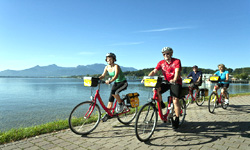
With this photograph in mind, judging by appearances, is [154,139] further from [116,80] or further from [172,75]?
[116,80]

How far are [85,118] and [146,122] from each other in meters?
1.71

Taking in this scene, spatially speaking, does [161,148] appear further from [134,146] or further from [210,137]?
[210,137]

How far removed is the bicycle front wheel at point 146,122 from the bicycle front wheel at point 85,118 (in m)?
1.35

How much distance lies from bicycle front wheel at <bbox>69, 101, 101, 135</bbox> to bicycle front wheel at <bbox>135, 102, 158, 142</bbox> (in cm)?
135

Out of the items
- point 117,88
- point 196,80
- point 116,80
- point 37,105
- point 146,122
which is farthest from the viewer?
point 37,105

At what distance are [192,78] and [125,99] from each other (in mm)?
5703

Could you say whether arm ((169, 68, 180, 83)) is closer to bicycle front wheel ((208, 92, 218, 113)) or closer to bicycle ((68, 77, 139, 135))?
bicycle ((68, 77, 139, 135))

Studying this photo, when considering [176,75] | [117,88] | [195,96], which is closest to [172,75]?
[176,75]

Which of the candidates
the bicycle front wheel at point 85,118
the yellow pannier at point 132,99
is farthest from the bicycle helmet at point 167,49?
the bicycle front wheel at point 85,118

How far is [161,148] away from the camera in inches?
151

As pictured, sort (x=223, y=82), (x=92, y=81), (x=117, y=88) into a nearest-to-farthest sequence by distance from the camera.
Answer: (x=92, y=81) < (x=117, y=88) < (x=223, y=82)

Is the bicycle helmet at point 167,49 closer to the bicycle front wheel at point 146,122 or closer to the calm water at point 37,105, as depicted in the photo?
the bicycle front wheel at point 146,122

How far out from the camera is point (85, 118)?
4.97 m

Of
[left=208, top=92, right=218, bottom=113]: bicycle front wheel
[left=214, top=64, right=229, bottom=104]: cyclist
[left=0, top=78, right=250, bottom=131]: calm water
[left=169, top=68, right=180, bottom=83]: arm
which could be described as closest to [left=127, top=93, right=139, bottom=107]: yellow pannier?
[left=169, top=68, right=180, bottom=83]: arm
